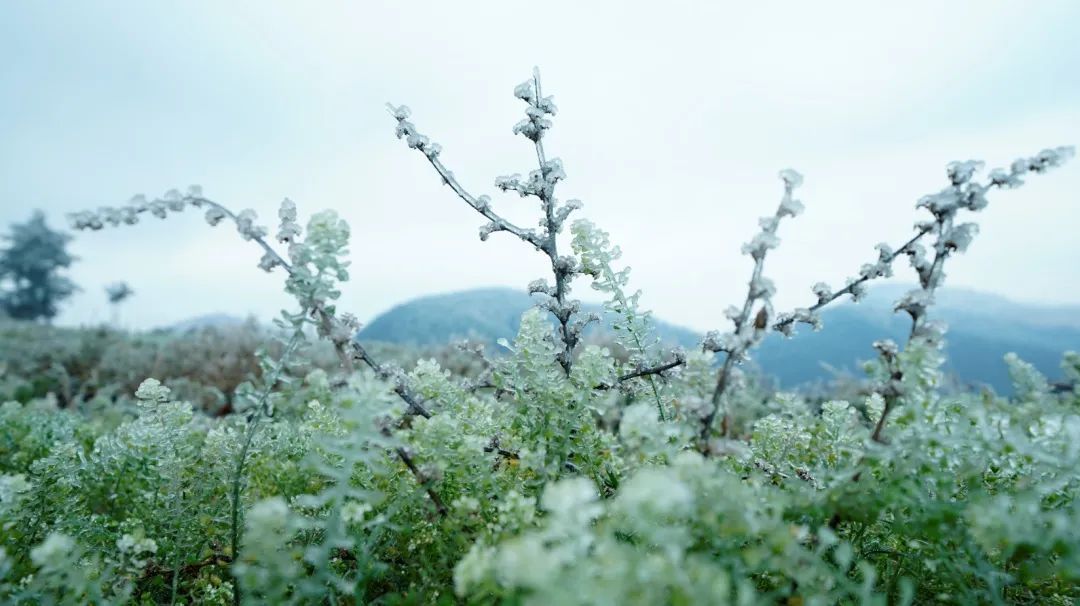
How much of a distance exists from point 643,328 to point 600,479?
0.51m

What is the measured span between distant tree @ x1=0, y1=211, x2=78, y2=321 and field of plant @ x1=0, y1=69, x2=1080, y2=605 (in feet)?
126

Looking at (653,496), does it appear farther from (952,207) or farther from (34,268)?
(34,268)

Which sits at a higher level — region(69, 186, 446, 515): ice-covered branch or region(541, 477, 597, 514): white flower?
region(69, 186, 446, 515): ice-covered branch

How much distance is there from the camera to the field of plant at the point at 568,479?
114 centimetres

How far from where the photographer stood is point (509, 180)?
2.12 m

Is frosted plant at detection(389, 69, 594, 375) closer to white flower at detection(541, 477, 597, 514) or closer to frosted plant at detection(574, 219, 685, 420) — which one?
frosted plant at detection(574, 219, 685, 420)

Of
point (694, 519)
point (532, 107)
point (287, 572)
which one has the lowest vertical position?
point (287, 572)

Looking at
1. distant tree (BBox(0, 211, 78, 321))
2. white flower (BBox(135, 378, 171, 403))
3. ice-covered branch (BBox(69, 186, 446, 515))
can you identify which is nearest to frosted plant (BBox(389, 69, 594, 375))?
ice-covered branch (BBox(69, 186, 446, 515))

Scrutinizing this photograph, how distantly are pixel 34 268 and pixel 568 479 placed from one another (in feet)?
134

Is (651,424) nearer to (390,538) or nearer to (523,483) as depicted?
(523,483)

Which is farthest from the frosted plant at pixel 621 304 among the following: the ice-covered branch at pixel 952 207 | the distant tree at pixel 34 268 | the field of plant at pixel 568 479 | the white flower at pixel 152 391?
the distant tree at pixel 34 268

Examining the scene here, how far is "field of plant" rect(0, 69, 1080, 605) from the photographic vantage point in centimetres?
114

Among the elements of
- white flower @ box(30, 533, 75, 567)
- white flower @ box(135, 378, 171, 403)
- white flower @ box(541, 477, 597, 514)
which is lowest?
white flower @ box(30, 533, 75, 567)

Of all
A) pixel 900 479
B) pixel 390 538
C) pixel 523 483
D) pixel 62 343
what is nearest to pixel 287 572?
pixel 390 538
